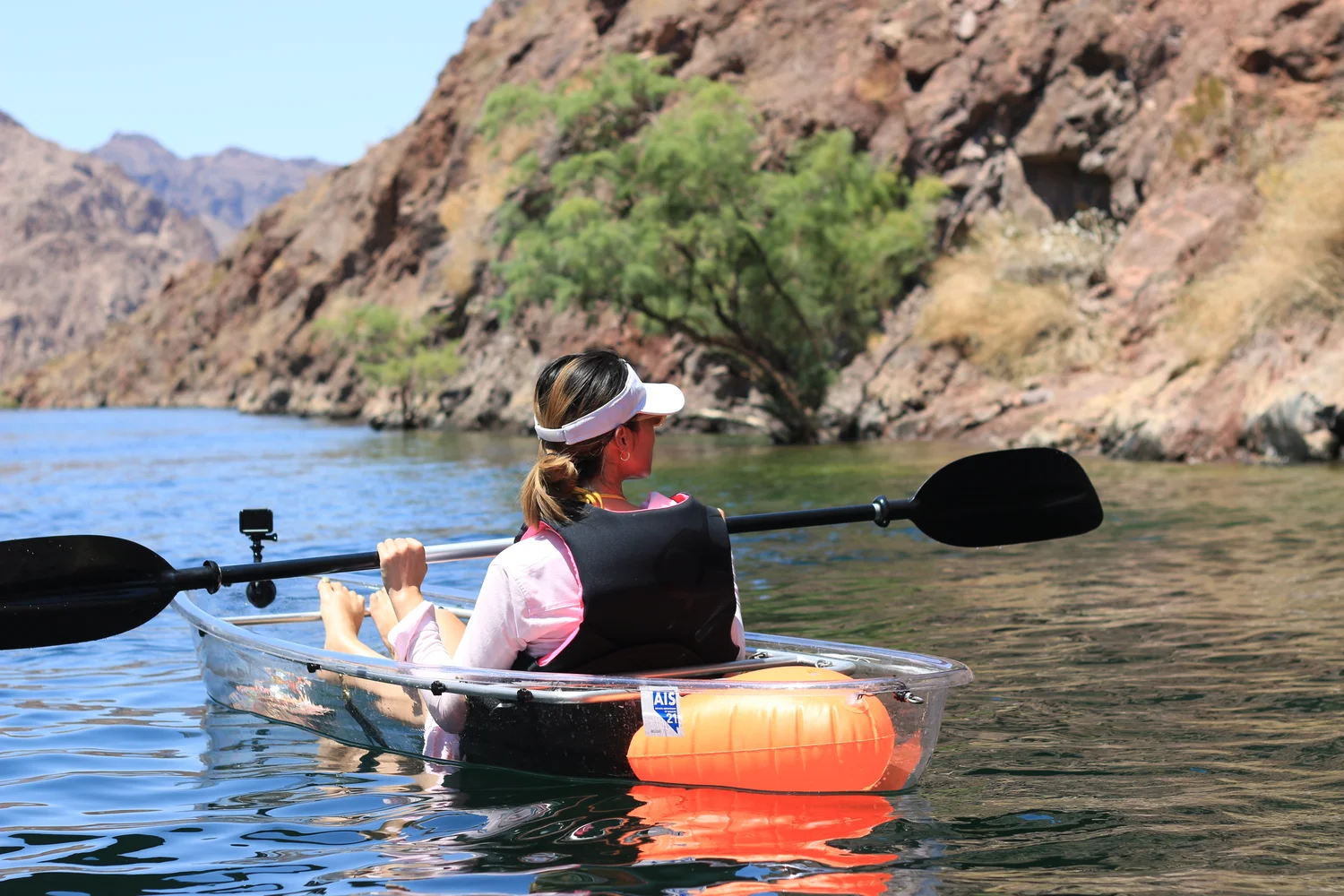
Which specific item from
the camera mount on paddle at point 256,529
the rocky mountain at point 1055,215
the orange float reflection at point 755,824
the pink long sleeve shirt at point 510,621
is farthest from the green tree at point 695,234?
the orange float reflection at point 755,824

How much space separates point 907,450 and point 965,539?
54.9ft

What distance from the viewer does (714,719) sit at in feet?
13.4

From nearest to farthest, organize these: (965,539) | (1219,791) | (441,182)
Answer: (1219,791) < (965,539) < (441,182)

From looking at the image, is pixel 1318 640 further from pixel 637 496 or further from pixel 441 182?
pixel 441 182

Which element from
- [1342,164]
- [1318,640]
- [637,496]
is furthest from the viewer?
[1342,164]

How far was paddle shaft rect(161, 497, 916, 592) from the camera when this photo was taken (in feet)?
16.2

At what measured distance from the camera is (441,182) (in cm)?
6172

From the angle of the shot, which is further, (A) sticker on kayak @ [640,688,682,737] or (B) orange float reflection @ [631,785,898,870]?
(A) sticker on kayak @ [640,688,682,737]

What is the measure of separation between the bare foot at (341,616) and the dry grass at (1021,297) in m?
20.0

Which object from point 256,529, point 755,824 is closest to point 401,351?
point 256,529

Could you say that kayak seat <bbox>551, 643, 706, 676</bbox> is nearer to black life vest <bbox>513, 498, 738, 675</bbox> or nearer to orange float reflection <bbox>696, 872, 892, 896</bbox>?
black life vest <bbox>513, 498, 738, 675</bbox>

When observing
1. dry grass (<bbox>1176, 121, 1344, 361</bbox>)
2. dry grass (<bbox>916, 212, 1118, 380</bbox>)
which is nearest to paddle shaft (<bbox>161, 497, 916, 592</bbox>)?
dry grass (<bbox>1176, 121, 1344, 361</bbox>)

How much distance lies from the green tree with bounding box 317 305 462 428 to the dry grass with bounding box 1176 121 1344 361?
29.3 meters

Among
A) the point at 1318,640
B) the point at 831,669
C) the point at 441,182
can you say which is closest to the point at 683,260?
the point at 1318,640
